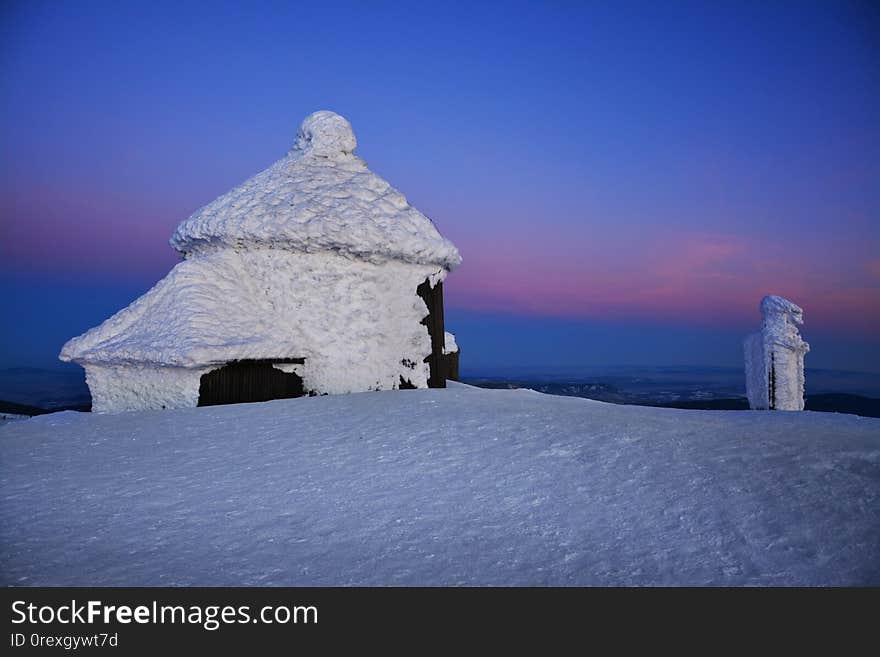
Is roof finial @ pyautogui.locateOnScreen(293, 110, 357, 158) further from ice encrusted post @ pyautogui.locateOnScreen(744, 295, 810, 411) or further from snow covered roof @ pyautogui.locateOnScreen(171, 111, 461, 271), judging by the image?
ice encrusted post @ pyautogui.locateOnScreen(744, 295, 810, 411)

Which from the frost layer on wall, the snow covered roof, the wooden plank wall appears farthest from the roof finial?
the wooden plank wall

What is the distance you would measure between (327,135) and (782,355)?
1245cm

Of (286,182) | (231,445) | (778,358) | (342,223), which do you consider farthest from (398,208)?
(778,358)

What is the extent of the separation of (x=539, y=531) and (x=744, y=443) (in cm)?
306

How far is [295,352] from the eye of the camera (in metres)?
10.2

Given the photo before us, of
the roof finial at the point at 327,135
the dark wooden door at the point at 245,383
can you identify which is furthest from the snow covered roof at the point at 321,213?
the dark wooden door at the point at 245,383

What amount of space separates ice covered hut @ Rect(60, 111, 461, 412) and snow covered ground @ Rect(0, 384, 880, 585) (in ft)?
5.45

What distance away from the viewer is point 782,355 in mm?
15836

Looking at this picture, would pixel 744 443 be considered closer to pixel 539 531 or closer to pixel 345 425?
pixel 539 531

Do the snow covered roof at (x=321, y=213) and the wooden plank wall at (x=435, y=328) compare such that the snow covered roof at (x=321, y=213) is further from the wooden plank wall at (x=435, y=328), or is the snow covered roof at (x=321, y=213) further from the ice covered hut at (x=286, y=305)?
the wooden plank wall at (x=435, y=328)

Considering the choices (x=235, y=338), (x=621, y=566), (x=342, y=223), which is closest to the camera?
(x=621, y=566)

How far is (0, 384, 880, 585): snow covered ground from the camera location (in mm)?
3773

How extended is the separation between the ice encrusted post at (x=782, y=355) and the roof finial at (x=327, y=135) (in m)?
11.5

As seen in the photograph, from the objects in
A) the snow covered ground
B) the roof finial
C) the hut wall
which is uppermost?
the roof finial
